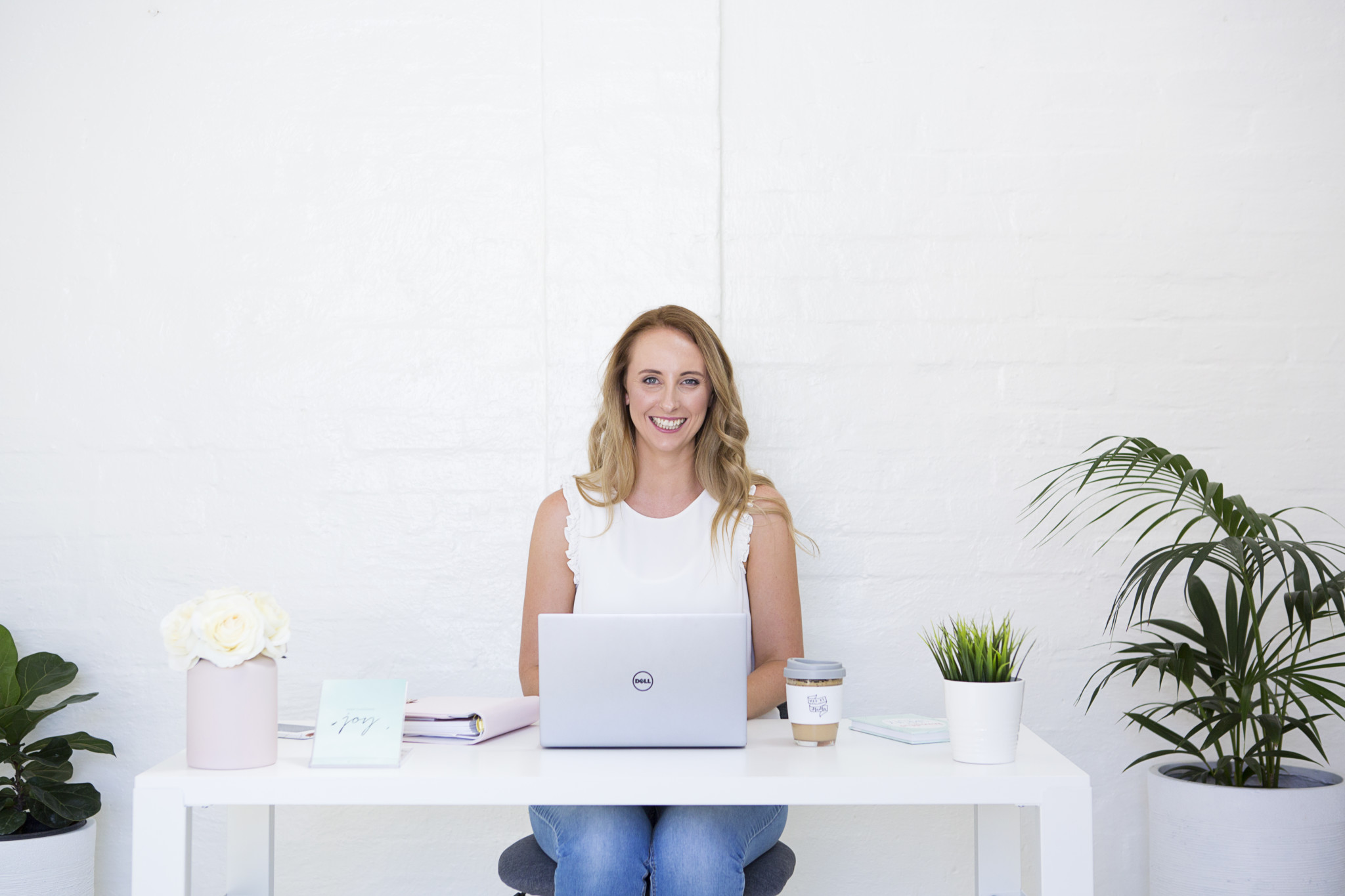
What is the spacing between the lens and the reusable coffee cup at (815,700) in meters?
1.59

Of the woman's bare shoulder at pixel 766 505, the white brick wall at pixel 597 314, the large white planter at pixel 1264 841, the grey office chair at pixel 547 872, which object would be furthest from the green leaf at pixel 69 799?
the large white planter at pixel 1264 841

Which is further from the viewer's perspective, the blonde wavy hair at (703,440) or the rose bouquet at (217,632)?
the blonde wavy hair at (703,440)

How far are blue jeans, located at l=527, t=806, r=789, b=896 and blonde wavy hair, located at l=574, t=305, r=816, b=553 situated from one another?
0.76 meters

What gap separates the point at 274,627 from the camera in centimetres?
153

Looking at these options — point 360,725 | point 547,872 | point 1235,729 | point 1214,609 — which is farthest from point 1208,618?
point 360,725

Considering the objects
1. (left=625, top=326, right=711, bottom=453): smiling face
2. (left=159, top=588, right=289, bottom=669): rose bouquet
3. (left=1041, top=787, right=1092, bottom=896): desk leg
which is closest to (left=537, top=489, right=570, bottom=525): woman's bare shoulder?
(left=625, top=326, right=711, bottom=453): smiling face

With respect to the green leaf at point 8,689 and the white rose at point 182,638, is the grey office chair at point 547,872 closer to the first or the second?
the white rose at point 182,638

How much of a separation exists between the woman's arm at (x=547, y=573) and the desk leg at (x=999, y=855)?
0.95 m

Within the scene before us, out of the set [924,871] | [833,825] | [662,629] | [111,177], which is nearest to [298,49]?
[111,177]

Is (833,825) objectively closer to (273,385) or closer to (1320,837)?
(1320,837)

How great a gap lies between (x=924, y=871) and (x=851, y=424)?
107cm

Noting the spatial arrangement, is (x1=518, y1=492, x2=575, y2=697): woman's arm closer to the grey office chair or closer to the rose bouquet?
the grey office chair

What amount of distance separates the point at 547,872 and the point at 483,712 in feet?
1.12

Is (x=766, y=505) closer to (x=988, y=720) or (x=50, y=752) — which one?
(x=988, y=720)
